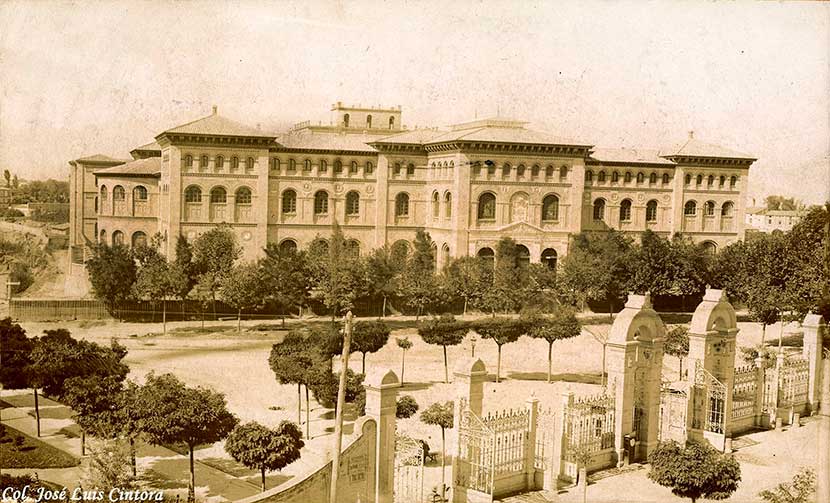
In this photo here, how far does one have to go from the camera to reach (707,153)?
159ft

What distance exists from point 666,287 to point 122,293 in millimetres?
24072

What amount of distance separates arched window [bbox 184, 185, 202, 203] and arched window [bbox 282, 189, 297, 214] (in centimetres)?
459

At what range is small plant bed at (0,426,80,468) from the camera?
1669 centimetres

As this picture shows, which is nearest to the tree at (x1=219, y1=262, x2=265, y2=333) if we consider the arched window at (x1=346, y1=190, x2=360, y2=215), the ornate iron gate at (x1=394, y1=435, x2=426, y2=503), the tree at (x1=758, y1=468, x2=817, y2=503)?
the arched window at (x1=346, y1=190, x2=360, y2=215)

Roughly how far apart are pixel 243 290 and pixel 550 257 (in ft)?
63.9

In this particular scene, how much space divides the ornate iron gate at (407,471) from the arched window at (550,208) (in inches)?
1201

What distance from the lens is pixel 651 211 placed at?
4978 centimetres

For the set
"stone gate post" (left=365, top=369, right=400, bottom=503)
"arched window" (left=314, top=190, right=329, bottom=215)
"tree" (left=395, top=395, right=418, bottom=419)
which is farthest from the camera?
"arched window" (left=314, top=190, right=329, bottom=215)

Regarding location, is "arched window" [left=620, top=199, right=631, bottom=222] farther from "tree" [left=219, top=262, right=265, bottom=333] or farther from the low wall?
the low wall

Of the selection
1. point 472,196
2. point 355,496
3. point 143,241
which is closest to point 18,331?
→ point 355,496

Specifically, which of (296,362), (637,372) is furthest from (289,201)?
(637,372)

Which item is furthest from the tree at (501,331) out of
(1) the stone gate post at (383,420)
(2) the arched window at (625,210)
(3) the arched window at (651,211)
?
(3) the arched window at (651,211)

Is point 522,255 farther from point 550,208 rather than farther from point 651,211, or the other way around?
point 651,211

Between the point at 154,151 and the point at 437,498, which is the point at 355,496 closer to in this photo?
the point at 437,498
